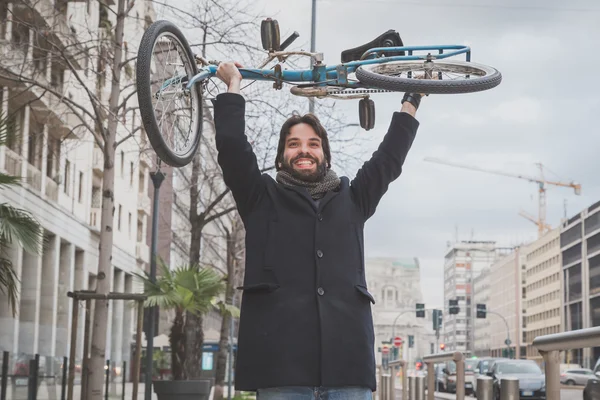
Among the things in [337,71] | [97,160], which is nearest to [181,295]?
[337,71]

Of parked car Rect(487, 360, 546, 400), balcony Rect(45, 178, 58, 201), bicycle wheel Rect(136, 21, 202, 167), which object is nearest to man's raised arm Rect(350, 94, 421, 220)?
bicycle wheel Rect(136, 21, 202, 167)

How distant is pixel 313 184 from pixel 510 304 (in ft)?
598

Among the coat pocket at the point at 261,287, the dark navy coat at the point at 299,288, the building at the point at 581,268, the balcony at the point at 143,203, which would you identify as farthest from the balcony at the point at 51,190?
the building at the point at 581,268

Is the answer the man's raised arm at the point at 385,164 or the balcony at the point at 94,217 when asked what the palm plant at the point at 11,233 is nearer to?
the man's raised arm at the point at 385,164

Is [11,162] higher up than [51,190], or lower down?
lower down

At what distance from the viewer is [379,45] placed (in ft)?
23.2

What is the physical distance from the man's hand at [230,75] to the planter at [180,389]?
16.6m

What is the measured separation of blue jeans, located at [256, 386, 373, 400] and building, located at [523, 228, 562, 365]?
142m

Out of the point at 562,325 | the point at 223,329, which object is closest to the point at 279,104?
the point at 223,329

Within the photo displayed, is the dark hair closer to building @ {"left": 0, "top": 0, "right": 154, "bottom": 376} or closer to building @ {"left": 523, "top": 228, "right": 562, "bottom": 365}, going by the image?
building @ {"left": 0, "top": 0, "right": 154, "bottom": 376}

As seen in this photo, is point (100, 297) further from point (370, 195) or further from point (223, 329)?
point (223, 329)

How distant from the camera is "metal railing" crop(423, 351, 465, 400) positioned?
10.2 metres

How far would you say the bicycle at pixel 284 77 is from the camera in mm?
5578

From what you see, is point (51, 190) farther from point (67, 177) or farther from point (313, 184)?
point (313, 184)
